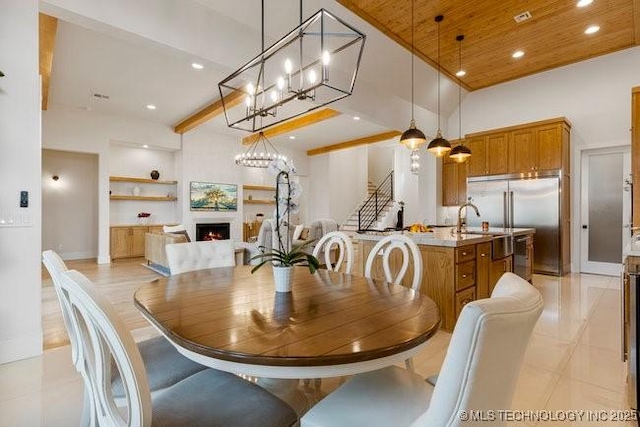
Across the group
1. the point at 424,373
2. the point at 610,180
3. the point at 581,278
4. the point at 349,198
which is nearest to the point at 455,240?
the point at 424,373

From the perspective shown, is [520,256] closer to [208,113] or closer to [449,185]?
[449,185]

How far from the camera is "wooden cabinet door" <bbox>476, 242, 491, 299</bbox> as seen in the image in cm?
326

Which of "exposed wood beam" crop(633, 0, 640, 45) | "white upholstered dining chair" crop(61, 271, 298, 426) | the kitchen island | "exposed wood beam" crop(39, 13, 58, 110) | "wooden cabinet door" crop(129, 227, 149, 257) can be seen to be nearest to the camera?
"white upholstered dining chair" crop(61, 271, 298, 426)

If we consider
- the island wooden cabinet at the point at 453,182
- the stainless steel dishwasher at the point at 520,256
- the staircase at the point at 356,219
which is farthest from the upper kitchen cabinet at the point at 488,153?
the staircase at the point at 356,219

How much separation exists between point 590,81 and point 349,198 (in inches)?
267

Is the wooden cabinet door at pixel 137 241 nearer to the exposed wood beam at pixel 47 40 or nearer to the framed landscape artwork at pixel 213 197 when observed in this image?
the framed landscape artwork at pixel 213 197

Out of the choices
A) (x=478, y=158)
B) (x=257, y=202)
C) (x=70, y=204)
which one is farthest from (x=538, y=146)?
(x=70, y=204)

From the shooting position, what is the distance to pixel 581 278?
5.25 meters

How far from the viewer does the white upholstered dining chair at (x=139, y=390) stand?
86 cm

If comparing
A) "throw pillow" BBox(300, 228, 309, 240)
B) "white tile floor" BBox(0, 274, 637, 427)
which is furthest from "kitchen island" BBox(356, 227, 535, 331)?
"throw pillow" BBox(300, 228, 309, 240)

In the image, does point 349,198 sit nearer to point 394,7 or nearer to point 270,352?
point 394,7

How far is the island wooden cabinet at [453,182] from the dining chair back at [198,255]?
546 centimetres

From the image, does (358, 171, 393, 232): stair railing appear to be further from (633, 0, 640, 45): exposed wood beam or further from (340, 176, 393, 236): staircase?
(633, 0, 640, 45): exposed wood beam

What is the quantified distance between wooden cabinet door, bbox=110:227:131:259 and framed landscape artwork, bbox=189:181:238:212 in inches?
61.8
